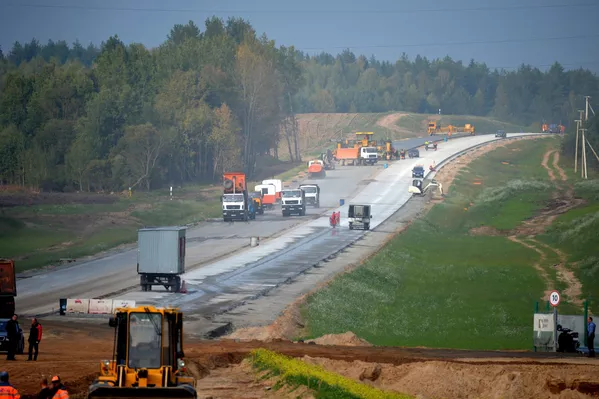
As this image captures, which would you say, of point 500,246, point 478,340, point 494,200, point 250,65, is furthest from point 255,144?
point 478,340

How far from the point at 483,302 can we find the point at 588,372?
27.3m

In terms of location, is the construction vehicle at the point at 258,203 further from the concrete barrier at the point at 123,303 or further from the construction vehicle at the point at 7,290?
the construction vehicle at the point at 7,290

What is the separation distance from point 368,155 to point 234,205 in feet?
192

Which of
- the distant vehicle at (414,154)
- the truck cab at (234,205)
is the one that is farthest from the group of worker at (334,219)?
the distant vehicle at (414,154)

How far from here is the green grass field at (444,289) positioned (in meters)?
48.7

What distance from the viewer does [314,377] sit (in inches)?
1056

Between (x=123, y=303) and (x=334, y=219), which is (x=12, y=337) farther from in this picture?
(x=334, y=219)

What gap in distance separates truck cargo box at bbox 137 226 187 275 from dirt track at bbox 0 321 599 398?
12294 millimetres

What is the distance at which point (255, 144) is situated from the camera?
155000 mm

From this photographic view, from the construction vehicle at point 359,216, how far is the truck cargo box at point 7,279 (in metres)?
52.6

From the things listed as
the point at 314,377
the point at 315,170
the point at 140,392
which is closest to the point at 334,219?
the point at 315,170

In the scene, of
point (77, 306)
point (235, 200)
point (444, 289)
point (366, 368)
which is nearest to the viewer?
point (366, 368)

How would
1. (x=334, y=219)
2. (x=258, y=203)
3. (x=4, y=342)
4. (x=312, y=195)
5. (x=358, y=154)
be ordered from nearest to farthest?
(x=4, y=342)
(x=334, y=219)
(x=258, y=203)
(x=312, y=195)
(x=358, y=154)

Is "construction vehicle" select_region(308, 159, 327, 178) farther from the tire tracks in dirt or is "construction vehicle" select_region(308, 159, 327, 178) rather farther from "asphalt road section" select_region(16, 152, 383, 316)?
the tire tracks in dirt
